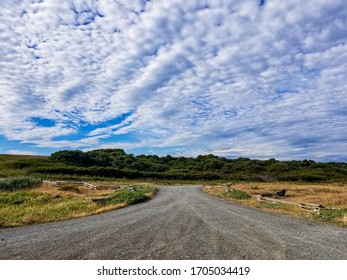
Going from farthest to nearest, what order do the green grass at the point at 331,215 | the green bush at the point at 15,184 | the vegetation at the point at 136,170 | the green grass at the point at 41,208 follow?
the vegetation at the point at 136,170 → the green bush at the point at 15,184 → the green grass at the point at 331,215 → the green grass at the point at 41,208

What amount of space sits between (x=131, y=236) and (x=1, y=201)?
14.5 meters

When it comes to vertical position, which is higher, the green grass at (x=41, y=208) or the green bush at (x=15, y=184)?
the green bush at (x=15, y=184)

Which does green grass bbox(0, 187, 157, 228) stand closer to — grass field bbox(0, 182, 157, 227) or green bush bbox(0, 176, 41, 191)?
grass field bbox(0, 182, 157, 227)

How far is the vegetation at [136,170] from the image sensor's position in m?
72.0

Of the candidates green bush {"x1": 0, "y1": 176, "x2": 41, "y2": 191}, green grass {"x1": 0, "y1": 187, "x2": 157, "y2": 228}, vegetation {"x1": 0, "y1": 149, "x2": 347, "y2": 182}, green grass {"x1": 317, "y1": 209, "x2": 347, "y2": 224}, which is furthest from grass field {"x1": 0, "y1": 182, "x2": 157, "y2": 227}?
vegetation {"x1": 0, "y1": 149, "x2": 347, "y2": 182}

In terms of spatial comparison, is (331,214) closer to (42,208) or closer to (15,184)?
(42,208)

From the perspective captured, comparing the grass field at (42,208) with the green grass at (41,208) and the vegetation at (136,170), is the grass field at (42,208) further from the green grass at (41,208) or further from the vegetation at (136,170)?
the vegetation at (136,170)

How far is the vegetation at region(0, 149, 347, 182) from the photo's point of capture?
72000 millimetres

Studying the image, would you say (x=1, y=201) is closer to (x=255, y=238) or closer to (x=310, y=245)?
(x=255, y=238)

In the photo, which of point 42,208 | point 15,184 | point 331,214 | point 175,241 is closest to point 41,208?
point 42,208

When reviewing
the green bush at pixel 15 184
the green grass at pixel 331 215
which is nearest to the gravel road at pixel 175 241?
the green grass at pixel 331 215
